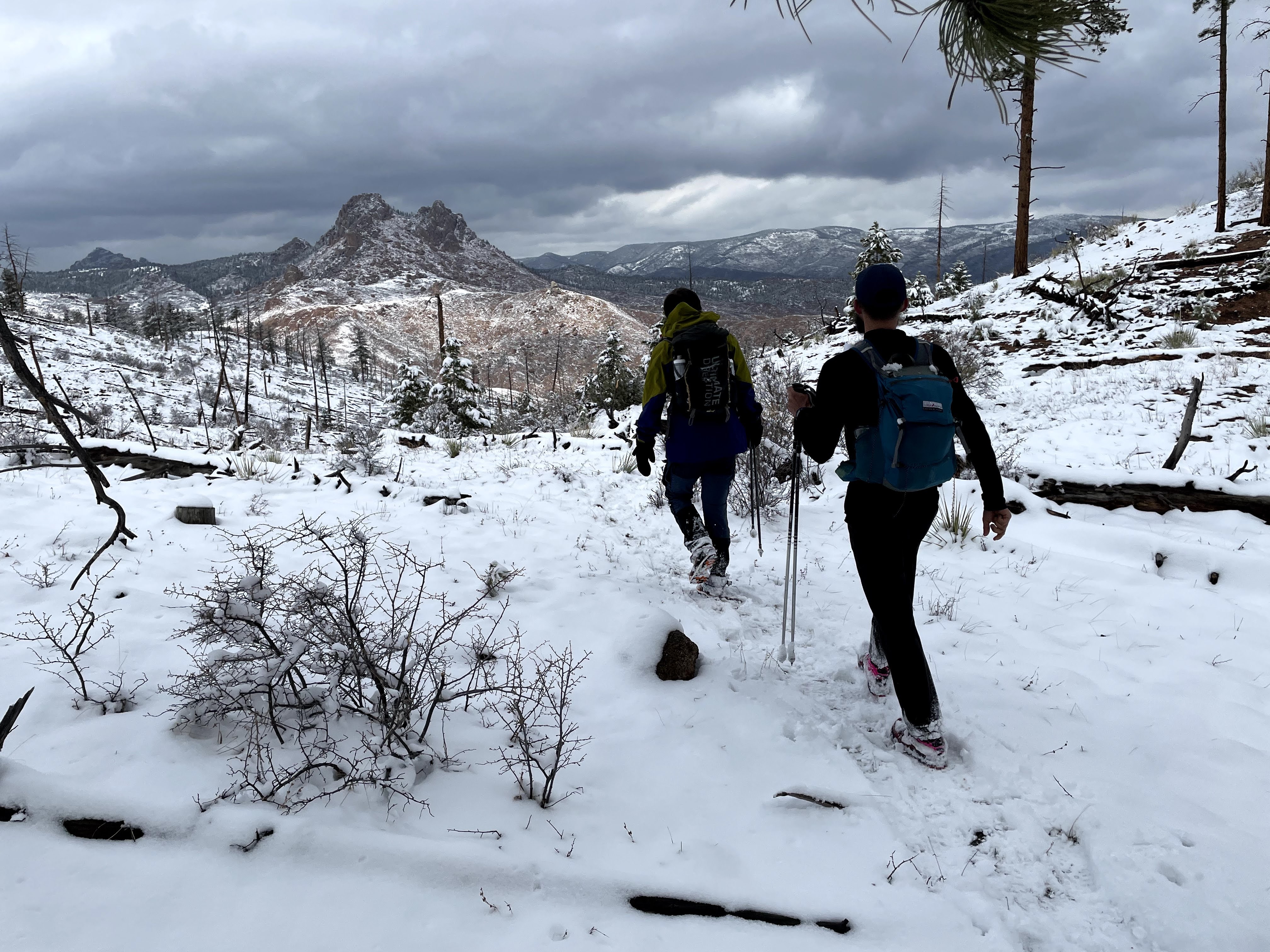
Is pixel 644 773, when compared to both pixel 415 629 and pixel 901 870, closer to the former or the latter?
pixel 901 870

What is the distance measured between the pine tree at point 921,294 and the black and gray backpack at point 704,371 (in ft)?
53.5

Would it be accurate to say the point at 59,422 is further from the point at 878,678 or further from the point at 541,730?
the point at 878,678

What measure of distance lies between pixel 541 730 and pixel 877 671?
5.55ft

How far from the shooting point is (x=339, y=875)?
2004 mm

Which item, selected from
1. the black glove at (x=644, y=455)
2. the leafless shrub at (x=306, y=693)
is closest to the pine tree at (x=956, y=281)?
the black glove at (x=644, y=455)

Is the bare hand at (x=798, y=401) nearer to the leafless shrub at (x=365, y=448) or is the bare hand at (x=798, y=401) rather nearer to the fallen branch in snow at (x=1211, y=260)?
the leafless shrub at (x=365, y=448)

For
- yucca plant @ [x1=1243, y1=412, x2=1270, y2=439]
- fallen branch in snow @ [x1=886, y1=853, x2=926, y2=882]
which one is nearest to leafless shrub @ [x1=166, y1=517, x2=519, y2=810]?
fallen branch in snow @ [x1=886, y1=853, x2=926, y2=882]

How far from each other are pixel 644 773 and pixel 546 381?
118 meters

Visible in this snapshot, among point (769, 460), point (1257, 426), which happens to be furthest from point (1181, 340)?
point (769, 460)

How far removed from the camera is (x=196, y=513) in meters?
5.41

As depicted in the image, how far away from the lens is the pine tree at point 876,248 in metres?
28.7

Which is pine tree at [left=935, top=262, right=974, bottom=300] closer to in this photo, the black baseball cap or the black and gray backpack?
the black and gray backpack

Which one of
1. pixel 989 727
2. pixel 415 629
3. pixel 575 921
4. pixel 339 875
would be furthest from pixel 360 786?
pixel 989 727

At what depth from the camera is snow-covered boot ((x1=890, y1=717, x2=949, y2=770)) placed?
8.86 feet
